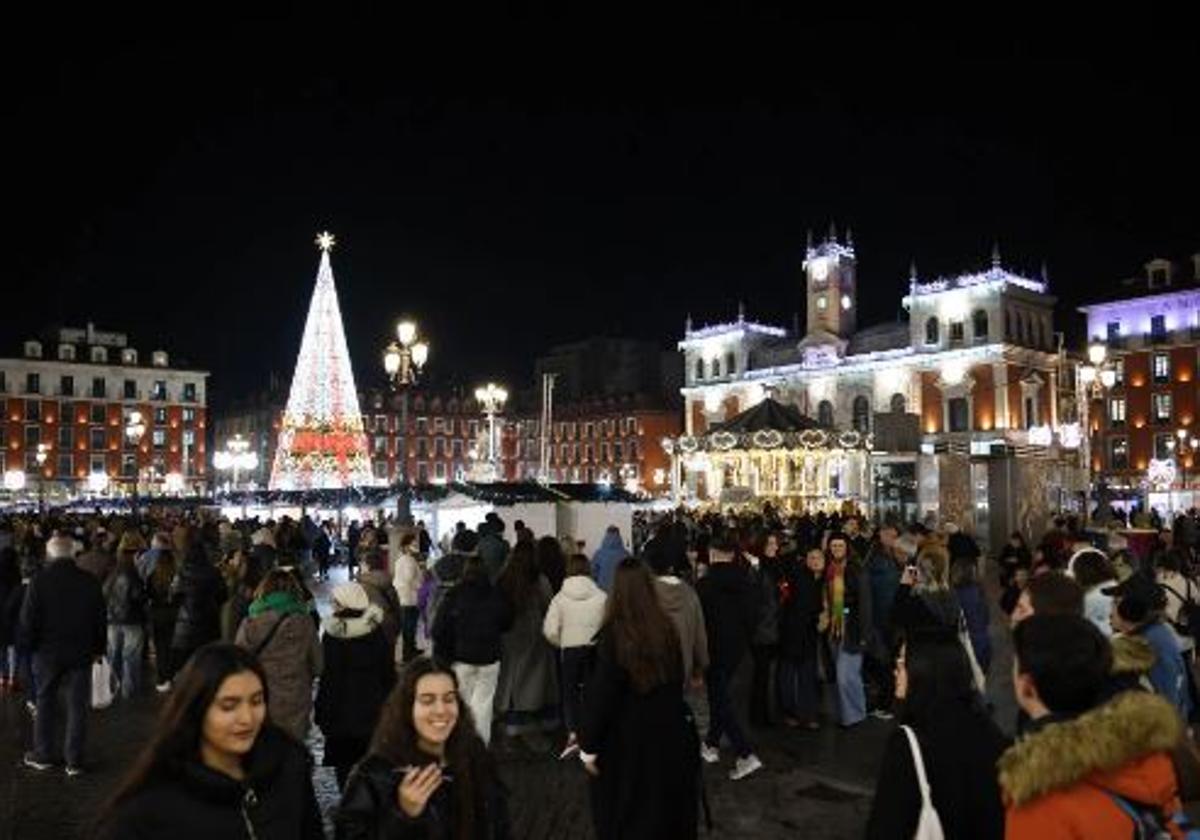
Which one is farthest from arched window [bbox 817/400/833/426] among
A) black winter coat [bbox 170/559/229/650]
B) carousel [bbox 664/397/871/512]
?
black winter coat [bbox 170/559/229/650]

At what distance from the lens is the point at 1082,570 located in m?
7.29

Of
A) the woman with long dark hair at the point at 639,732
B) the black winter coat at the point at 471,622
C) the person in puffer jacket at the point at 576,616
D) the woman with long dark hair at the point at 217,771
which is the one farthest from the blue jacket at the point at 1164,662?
the woman with long dark hair at the point at 217,771

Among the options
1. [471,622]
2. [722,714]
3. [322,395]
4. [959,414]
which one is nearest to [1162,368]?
[959,414]

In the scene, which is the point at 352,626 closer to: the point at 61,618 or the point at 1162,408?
the point at 61,618

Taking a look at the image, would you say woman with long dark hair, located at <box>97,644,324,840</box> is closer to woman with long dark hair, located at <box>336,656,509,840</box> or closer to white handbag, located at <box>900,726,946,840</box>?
woman with long dark hair, located at <box>336,656,509,840</box>

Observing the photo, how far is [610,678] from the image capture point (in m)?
5.21

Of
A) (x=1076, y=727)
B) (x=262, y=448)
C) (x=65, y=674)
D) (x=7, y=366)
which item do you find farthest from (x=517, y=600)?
(x=262, y=448)

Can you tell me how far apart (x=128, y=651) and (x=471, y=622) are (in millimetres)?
4761

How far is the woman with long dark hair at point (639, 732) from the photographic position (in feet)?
16.3

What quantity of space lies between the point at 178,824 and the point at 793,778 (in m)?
6.24

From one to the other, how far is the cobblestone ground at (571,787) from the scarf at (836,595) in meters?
0.90

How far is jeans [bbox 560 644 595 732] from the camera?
874 cm

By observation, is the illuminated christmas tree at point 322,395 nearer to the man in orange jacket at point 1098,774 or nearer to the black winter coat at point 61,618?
the black winter coat at point 61,618

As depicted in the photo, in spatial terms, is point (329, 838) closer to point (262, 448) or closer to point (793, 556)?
point (793, 556)
